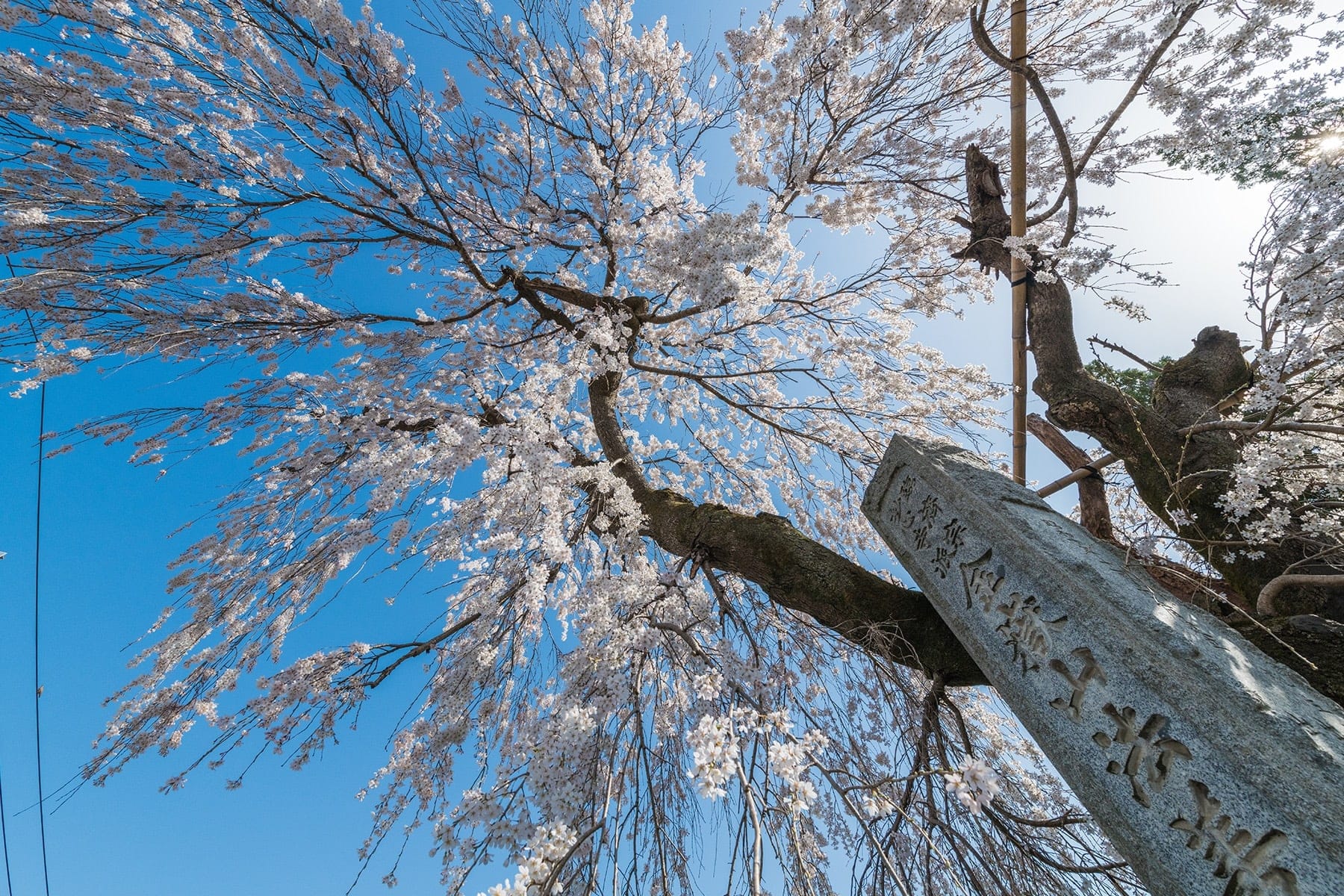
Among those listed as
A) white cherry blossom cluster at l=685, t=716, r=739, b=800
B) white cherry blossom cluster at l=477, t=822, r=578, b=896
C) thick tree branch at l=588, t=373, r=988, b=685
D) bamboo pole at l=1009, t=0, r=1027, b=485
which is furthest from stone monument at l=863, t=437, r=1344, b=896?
white cherry blossom cluster at l=477, t=822, r=578, b=896

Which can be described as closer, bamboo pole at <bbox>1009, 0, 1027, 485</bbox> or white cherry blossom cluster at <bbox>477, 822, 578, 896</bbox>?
white cherry blossom cluster at <bbox>477, 822, 578, 896</bbox>

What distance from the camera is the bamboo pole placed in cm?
240

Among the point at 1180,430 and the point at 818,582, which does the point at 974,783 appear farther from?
the point at 1180,430

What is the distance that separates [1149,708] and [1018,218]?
7.88 ft

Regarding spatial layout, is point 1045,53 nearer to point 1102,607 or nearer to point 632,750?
point 1102,607

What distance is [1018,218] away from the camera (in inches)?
105

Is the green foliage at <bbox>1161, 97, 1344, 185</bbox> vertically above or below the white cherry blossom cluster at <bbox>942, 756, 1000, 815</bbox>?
above

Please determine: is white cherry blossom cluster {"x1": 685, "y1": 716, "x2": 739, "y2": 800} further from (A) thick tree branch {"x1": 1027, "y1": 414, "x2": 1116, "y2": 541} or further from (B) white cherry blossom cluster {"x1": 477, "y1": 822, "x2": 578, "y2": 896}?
(A) thick tree branch {"x1": 1027, "y1": 414, "x2": 1116, "y2": 541}

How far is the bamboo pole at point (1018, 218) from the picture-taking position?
2402 millimetres

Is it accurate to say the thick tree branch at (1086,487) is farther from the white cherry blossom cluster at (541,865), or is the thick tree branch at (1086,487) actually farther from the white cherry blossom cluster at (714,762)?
the white cherry blossom cluster at (541,865)

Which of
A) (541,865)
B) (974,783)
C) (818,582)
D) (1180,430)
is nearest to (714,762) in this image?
(541,865)

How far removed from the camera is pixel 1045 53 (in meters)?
3.61

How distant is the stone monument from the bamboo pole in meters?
1.07

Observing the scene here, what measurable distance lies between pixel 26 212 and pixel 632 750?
13.8 feet
